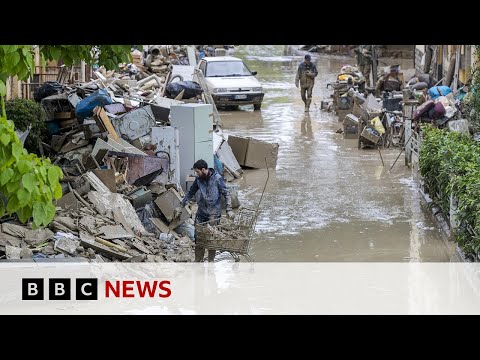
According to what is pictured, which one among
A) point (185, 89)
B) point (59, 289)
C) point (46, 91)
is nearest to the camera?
point (59, 289)

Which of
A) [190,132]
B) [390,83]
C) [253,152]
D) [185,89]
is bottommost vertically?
[253,152]

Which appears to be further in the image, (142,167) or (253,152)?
(253,152)

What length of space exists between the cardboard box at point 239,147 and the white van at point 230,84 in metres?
7.95

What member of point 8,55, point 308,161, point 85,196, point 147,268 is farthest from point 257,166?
point 8,55

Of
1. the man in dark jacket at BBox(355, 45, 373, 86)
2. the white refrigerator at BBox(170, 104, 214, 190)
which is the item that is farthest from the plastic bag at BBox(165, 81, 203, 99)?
the man in dark jacket at BBox(355, 45, 373, 86)

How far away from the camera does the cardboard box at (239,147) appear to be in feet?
64.1

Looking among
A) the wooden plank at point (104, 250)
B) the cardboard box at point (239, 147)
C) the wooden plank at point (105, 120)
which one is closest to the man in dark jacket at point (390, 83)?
the cardboard box at point (239, 147)

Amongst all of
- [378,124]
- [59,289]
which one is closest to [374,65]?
[378,124]

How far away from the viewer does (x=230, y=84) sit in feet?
91.8

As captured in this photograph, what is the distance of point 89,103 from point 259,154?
147 inches

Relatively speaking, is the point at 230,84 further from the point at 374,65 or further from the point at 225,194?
the point at 225,194

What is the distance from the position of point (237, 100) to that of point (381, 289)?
16.3 metres

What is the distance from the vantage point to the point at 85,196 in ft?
46.3

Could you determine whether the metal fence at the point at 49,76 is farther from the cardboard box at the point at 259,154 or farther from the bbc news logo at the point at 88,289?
the bbc news logo at the point at 88,289
